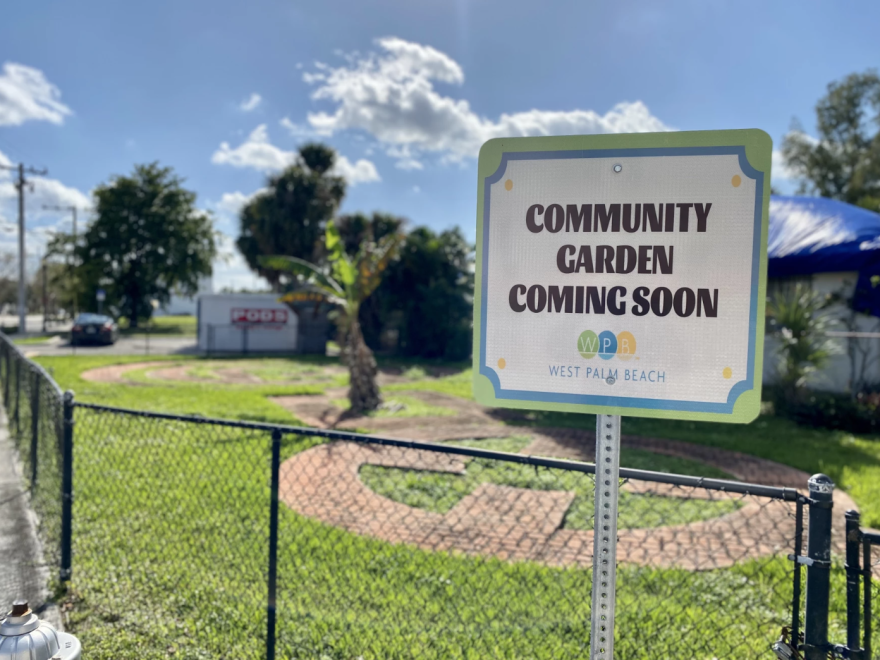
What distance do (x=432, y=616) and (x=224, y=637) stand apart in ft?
3.98

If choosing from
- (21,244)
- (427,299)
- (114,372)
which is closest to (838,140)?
(427,299)

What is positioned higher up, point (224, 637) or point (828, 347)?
point (828, 347)

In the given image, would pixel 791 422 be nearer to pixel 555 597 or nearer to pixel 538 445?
pixel 538 445

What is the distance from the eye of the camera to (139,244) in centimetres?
4322

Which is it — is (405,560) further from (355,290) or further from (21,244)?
(21,244)

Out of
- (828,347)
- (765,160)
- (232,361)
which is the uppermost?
(765,160)

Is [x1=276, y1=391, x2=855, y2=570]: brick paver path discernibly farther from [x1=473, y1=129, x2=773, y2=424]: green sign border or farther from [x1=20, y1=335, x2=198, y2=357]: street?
[x1=20, y1=335, x2=198, y2=357]: street

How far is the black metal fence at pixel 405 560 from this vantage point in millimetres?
3465

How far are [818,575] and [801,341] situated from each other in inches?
438

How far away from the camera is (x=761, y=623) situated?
3814 mm

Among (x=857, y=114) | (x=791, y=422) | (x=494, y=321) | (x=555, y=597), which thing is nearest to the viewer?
(x=494, y=321)

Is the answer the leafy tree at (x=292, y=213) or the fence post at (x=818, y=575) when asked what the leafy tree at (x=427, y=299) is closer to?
the leafy tree at (x=292, y=213)

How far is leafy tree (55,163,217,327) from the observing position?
42.2 metres

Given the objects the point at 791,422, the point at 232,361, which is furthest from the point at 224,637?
the point at 232,361
